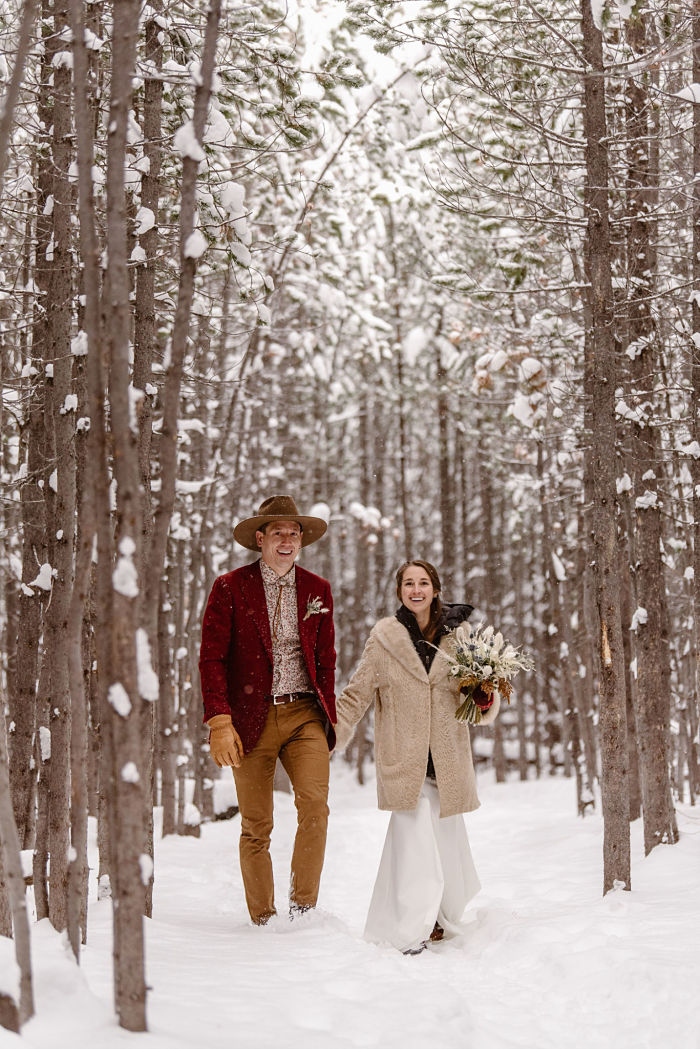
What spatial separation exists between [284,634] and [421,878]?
1.59m

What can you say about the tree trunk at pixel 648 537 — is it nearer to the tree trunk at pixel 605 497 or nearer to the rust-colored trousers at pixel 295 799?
the tree trunk at pixel 605 497

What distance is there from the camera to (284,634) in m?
5.84

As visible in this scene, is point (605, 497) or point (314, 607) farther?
point (605, 497)

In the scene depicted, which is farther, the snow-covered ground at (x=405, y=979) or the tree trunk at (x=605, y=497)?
the tree trunk at (x=605, y=497)

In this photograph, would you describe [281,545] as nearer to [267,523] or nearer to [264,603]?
[267,523]

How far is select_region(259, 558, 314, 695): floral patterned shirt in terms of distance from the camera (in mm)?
5781

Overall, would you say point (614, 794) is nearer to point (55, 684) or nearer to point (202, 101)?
point (55, 684)

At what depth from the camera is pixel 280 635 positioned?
229 inches

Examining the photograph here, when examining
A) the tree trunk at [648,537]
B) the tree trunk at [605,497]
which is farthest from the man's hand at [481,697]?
the tree trunk at [648,537]

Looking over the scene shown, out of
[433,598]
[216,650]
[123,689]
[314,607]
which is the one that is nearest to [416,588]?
[433,598]

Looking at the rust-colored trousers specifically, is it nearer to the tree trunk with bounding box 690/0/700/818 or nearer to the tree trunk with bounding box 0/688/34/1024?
the tree trunk with bounding box 0/688/34/1024

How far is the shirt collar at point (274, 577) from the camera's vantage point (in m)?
5.93

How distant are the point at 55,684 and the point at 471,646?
7.81ft

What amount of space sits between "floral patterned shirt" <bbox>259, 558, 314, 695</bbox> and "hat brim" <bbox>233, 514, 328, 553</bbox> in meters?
0.26
